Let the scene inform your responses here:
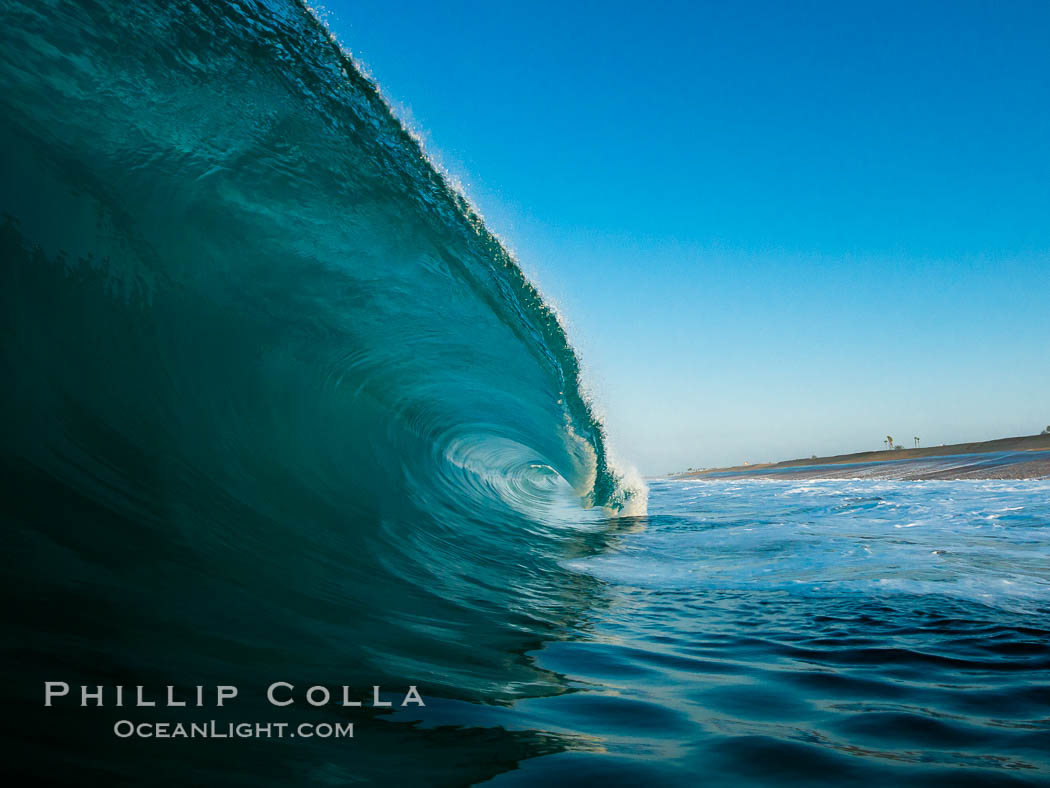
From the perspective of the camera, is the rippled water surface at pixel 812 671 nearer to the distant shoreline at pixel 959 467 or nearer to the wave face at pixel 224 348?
the wave face at pixel 224 348

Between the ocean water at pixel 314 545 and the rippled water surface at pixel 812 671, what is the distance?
0.06ft

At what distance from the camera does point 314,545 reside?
3.43 m

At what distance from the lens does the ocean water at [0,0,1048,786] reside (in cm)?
149

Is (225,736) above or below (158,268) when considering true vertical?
below

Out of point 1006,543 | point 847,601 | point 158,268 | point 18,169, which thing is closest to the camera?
point 18,169

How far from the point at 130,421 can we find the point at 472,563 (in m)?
2.67

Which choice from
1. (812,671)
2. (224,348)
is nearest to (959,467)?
(812,671)

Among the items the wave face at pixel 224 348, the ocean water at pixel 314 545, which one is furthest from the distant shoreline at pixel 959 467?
the wave face at pixel 224 348

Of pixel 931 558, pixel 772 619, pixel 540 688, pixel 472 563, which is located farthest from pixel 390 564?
pixel 931 558

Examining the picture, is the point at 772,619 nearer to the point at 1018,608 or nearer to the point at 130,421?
the point at 1018,608

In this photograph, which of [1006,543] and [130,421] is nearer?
[130,421]

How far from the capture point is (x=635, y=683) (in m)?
2.09

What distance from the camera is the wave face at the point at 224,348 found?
200 cm

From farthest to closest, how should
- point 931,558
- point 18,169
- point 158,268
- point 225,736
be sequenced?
point 931,558 < point 158,268 < point 18,169 < point 225,736
